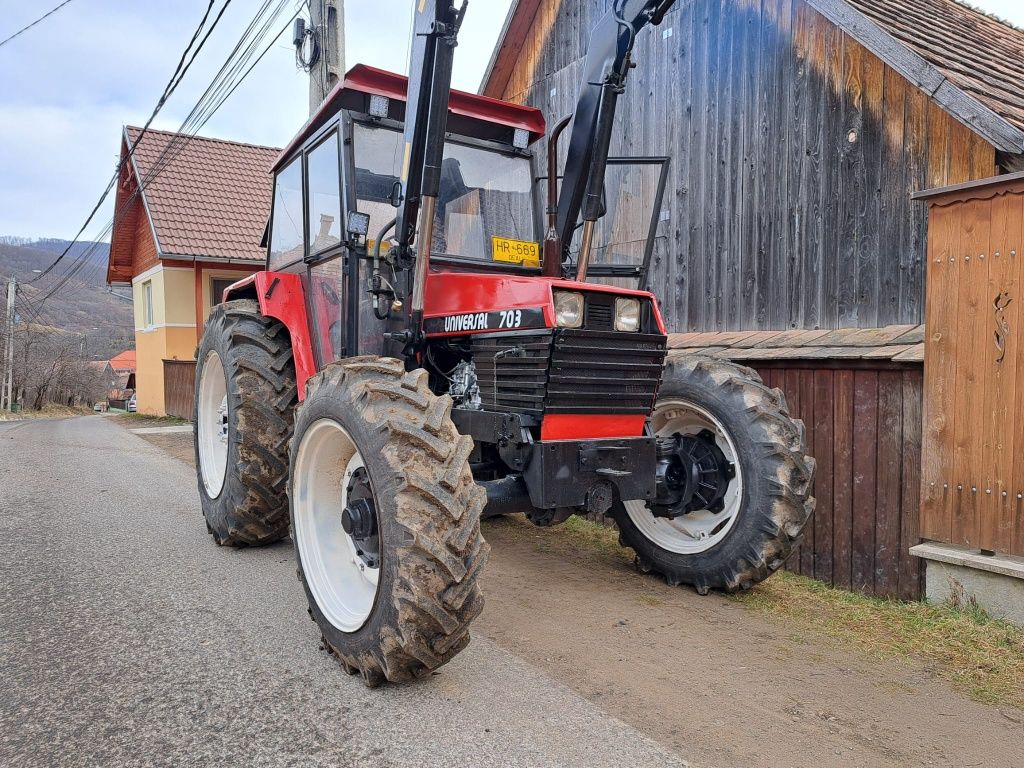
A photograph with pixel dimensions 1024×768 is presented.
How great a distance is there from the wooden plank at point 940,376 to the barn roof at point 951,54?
1.99ft

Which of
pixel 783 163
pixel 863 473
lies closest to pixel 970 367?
pixel 863 473

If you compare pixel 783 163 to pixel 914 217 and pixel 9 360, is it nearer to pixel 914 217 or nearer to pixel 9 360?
pixel 914 217

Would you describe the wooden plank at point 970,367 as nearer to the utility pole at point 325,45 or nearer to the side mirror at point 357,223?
the side mirror at point 357,223

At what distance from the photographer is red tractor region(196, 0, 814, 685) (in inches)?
104

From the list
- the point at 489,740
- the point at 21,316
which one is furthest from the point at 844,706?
the point at 21,316

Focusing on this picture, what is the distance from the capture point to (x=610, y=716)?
8.44 ft

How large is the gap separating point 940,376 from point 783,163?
227 cm

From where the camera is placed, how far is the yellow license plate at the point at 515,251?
4039 mm

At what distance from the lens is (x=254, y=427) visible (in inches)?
167

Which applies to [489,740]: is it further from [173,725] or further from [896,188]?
[896,188]

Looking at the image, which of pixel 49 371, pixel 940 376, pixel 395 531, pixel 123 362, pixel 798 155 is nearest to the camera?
pixel 395 531

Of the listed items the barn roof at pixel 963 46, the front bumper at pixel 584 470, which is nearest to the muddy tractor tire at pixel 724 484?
the front bumper at pixel 584 470

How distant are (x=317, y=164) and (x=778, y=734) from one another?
11.3 feet

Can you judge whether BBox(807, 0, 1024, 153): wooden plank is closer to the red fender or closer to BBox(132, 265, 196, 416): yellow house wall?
the red fender
